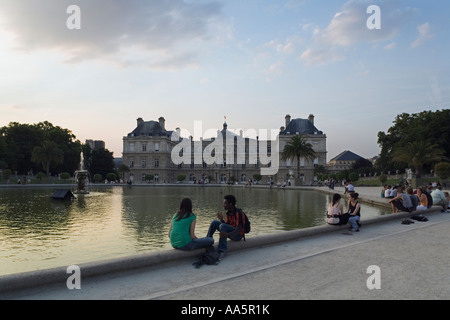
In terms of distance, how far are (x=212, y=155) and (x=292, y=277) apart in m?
73.3

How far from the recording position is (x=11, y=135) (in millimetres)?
56344

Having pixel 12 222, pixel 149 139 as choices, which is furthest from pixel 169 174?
pixel 12 222

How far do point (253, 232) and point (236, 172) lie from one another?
65838mm

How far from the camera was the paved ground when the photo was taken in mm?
4223

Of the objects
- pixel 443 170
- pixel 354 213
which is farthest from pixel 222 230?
pixel 443 170

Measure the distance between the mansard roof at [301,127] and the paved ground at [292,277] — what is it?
6628 cm

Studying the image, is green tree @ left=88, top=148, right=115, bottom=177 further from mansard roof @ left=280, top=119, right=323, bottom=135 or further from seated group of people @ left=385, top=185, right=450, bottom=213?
seated group of people @ left=385, top=185, right=450, bottom=213

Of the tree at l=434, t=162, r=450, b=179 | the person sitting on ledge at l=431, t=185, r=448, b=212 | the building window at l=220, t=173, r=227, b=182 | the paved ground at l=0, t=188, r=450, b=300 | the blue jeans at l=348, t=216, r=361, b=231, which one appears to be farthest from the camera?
the building window at l=220, t=173, r=227, b=182

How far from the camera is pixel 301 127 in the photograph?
2852 inches

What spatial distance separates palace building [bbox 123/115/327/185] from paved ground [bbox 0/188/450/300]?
6434cm

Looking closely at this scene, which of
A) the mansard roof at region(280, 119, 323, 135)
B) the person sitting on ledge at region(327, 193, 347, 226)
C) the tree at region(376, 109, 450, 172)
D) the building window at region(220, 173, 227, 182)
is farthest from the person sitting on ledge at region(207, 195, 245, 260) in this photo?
the building window at region(220, 173, 227, 182)

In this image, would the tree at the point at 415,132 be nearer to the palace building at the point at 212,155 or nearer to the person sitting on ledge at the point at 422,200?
the palace building at the point at 212,155

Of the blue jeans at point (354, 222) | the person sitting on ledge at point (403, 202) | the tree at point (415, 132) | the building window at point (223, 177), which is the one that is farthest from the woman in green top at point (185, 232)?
the building window at point (223, 177)
